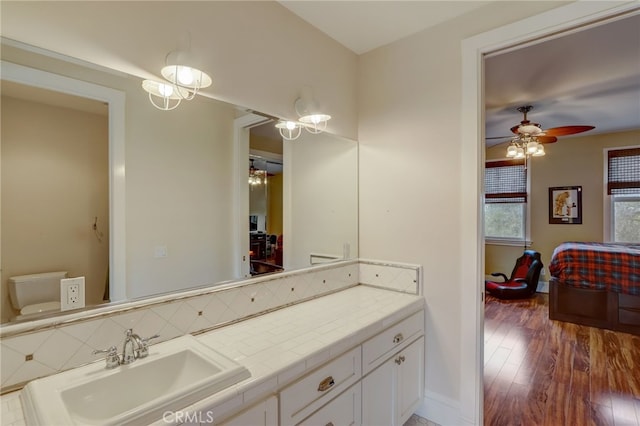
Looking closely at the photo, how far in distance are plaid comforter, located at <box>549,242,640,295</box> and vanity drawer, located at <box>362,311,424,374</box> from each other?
3.16 m

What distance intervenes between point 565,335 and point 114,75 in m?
4.83

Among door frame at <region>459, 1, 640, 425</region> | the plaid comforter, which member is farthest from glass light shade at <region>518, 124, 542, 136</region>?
door frame at <region>459, 1, 640, 425</region>

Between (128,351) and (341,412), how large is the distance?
950 mm

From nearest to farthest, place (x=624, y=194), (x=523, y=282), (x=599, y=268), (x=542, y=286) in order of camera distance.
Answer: (x=599, y=268), (x=624, y=194), (x=523, y=282), (x=542, y=286)

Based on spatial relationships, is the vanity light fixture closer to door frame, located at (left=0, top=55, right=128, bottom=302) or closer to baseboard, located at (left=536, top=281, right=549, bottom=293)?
door frame, located at (left=0, top=55, right=128, bottom=302)

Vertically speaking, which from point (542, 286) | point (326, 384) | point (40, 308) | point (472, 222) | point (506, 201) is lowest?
point (542, 286)

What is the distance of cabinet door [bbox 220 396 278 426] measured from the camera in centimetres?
100

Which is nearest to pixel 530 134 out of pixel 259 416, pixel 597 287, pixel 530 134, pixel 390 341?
pixel 530 134

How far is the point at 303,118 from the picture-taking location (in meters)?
2.01

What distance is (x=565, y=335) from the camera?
3.56 m

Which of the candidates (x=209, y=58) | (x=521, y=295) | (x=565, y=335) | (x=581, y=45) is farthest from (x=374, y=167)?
(x=521, y=295)

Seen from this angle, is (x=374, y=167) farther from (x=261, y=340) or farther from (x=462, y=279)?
(x=261, y=340)

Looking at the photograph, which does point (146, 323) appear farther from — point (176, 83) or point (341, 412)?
point (176, 83)

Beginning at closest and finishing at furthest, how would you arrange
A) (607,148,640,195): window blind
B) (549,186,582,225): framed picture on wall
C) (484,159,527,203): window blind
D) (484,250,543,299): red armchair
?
(607,148,640,195): window blind, (484,250,543,299): red armchair, (549,186,582,225): framed picture on wall, (484,159,527,203): window blind
